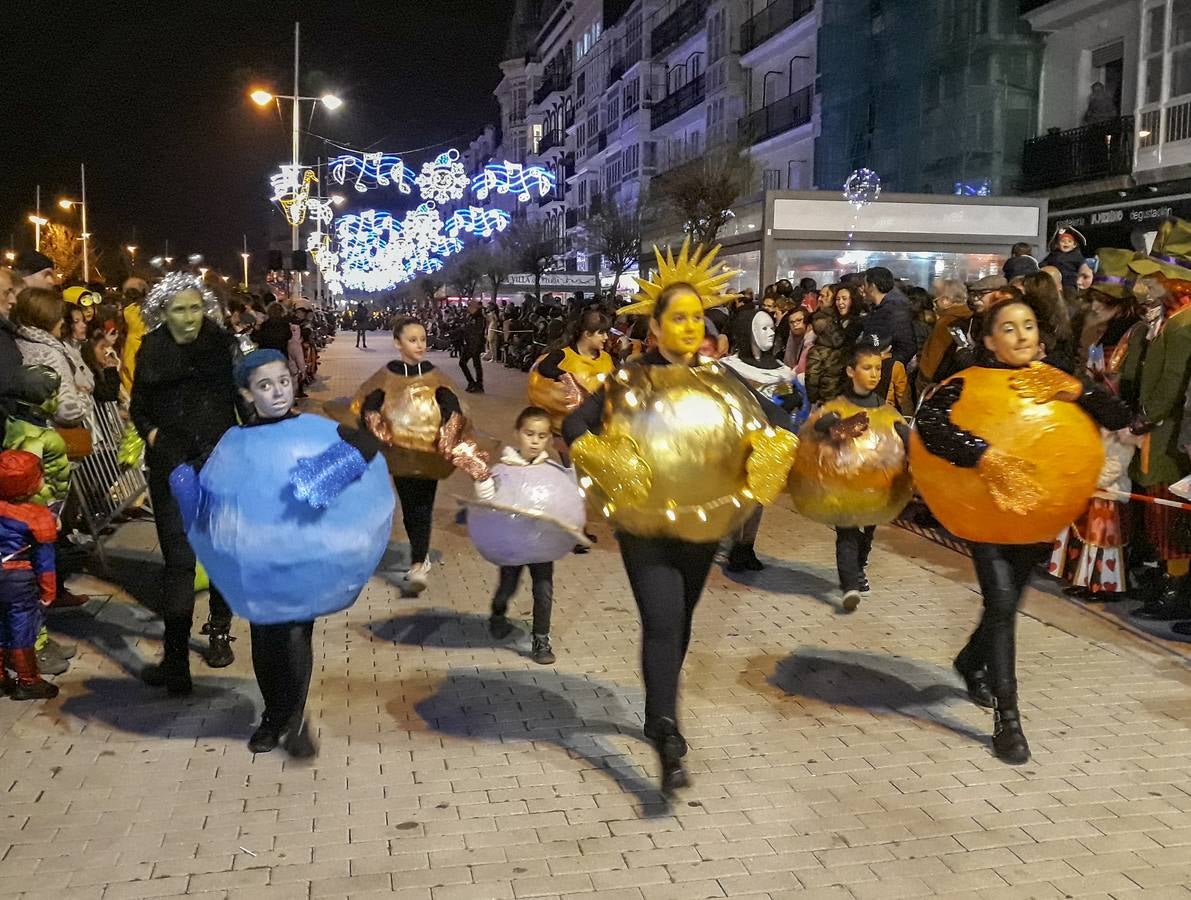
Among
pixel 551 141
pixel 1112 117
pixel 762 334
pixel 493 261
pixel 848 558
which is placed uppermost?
pixel 551 141

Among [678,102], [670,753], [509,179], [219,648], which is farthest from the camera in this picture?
[678,102]

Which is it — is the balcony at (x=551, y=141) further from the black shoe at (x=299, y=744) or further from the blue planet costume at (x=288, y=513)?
the blue planet costume at (x=288, y=513)

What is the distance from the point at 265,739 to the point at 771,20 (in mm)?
34685

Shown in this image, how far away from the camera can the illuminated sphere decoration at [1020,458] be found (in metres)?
4.40

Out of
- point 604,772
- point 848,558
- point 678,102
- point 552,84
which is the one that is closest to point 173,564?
point 604,772

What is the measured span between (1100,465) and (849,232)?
15.3 meters

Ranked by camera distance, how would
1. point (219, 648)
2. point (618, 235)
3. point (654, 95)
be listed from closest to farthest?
point (219, 648)
point (618, 235)
point (654, 95)

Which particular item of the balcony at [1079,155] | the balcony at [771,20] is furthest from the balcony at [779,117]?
the balcony at [1079,155]

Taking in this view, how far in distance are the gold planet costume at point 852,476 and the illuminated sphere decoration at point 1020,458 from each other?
12 cm

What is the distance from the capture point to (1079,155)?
22281 mm

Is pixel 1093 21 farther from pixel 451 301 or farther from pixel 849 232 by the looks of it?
pixel 451 301

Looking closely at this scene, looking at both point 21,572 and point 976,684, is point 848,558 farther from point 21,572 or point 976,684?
point 21,572

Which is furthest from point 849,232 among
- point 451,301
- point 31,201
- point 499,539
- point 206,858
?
point 31,201

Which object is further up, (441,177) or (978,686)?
(441,177)
